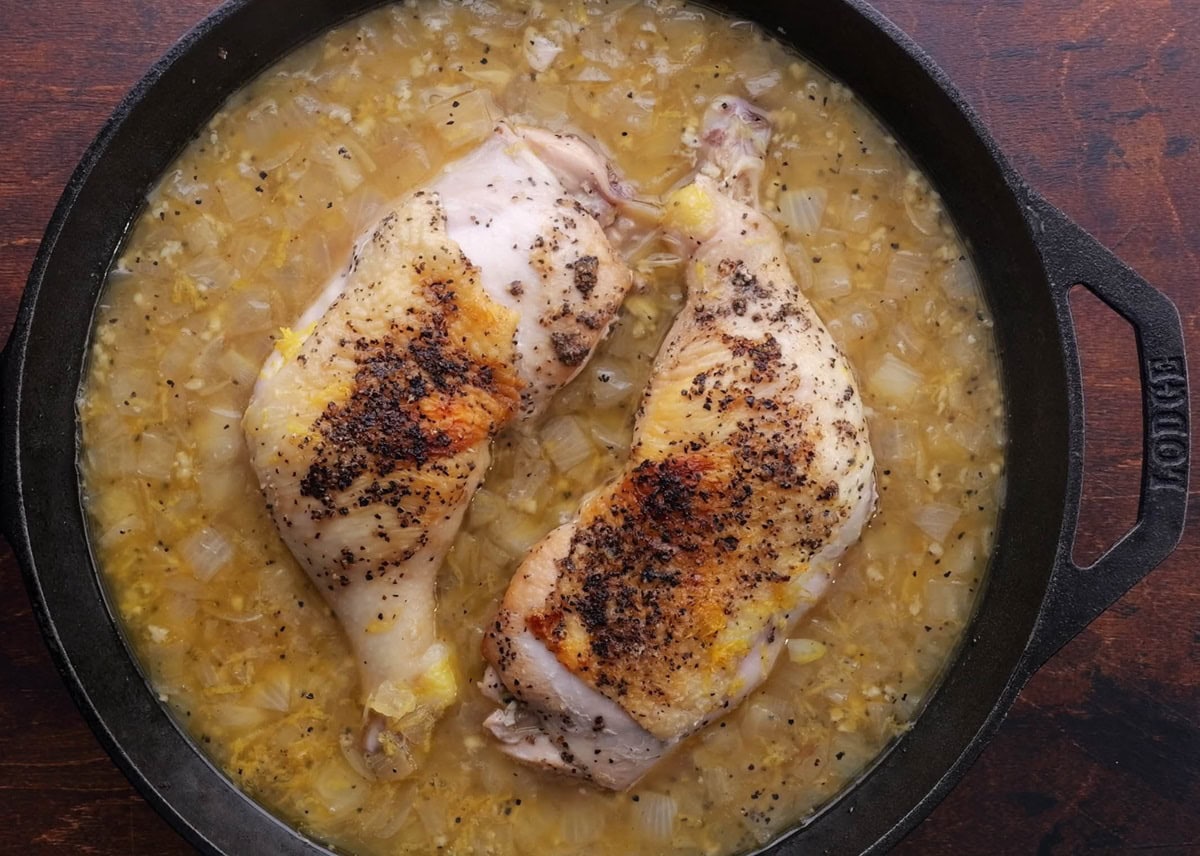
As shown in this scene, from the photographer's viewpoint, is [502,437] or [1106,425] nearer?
[502,437]

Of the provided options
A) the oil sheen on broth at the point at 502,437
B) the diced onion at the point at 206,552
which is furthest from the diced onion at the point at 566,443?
the diced onion at the point at 206,552

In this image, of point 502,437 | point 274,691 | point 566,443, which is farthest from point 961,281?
point 274,691

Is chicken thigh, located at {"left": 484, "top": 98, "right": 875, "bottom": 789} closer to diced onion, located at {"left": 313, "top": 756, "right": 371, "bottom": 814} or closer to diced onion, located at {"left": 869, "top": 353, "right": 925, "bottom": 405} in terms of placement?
diced onion, located at {"left": 869, "top": 353, "right": 925, "bottom": 405}

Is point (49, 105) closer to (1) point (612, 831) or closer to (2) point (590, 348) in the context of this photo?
(2) point (590, 348)

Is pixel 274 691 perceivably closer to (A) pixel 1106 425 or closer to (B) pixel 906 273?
(B) pixel 906 273

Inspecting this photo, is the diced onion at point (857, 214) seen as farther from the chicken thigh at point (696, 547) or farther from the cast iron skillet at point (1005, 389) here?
the chicken thigh at point (696, 547)

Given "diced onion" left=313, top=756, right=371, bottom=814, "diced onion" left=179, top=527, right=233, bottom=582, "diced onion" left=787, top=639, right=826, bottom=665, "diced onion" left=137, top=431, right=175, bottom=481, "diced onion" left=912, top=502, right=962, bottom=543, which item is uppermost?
"diced onion" left=912, top=502, right=962, bottom=543

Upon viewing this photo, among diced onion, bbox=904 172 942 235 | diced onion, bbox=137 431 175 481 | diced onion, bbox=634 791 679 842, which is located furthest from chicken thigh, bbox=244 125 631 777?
diced onion, bbox=904 172 942 235
